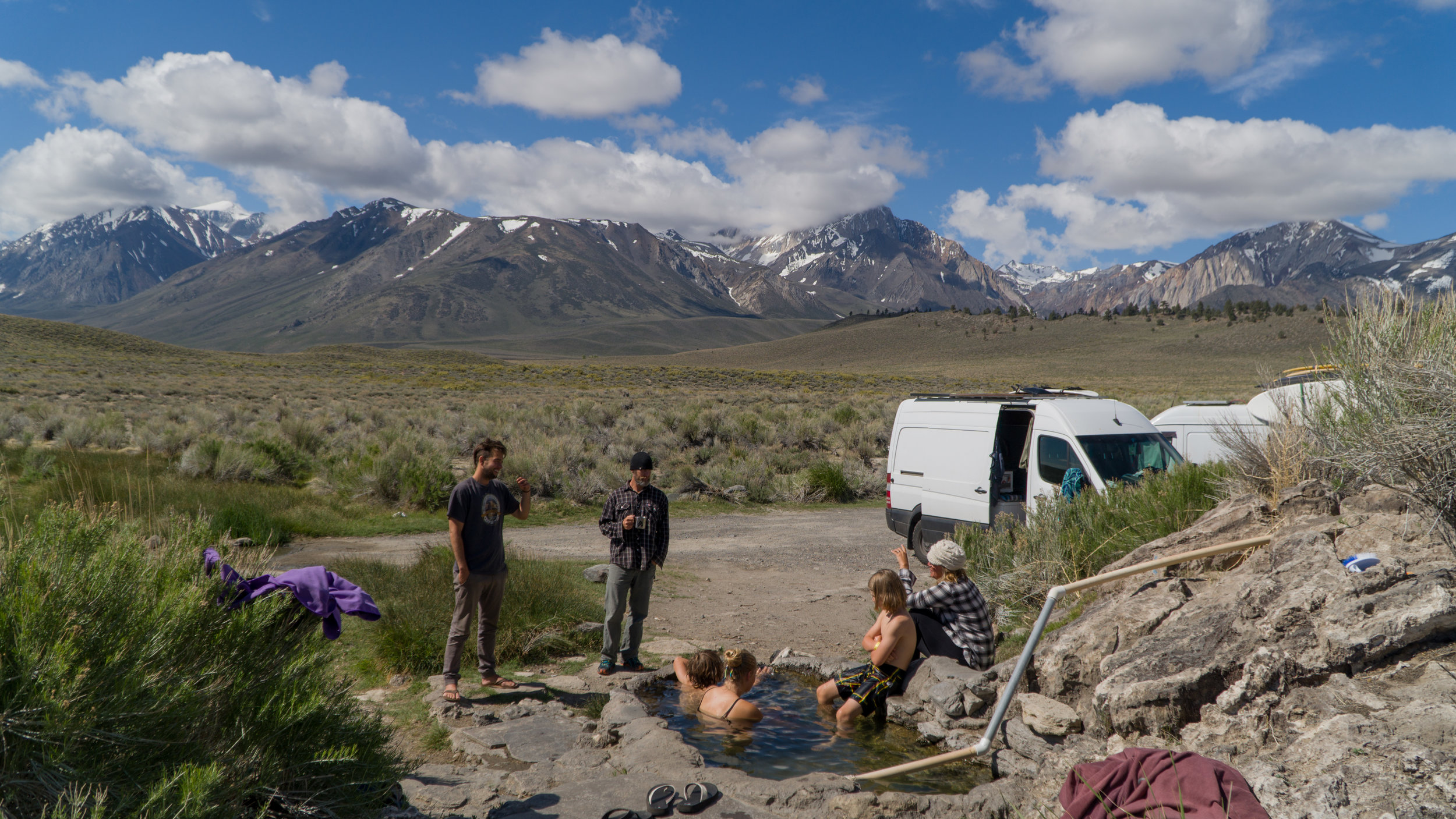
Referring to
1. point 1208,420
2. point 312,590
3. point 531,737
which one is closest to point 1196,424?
point 1208,420

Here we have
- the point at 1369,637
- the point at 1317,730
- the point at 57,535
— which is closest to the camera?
the point at 57,535

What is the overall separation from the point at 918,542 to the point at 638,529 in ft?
19.1

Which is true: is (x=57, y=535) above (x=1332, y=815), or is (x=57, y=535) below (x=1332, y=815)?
above

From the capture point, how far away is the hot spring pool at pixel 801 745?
4.99 metres

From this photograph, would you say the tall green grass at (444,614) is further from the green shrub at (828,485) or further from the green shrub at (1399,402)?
the green shrub at (828,485)

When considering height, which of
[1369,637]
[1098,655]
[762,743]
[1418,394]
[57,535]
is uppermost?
[1418,394]

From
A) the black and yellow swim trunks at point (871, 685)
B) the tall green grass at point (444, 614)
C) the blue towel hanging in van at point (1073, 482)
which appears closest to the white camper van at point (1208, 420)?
the blue towel hanging in van at point (1073, 482)

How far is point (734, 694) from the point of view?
19.8 ft

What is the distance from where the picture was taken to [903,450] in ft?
38.4

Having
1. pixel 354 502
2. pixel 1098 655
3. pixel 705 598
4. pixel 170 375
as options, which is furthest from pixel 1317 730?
pixel 170 375

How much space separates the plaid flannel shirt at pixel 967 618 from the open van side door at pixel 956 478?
3806 millimetres

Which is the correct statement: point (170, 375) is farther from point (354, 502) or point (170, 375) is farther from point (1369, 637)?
point (1369, 637)

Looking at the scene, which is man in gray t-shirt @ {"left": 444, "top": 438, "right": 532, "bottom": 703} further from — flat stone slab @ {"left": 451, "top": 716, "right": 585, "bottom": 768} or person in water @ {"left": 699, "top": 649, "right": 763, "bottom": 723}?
person in water @ {"left": 699, "top": 649, "right": 763, "bottom": 723}

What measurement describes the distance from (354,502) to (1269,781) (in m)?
14.9
